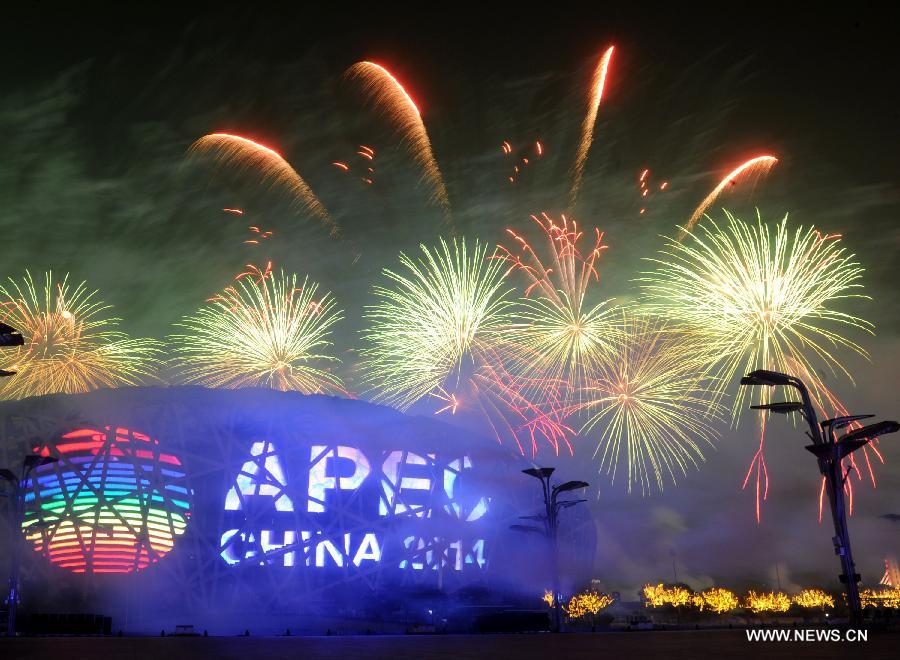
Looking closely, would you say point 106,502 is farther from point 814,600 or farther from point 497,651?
point 814,600

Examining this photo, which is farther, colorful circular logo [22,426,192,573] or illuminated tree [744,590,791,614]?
illuminated tree [744,590,791,614]

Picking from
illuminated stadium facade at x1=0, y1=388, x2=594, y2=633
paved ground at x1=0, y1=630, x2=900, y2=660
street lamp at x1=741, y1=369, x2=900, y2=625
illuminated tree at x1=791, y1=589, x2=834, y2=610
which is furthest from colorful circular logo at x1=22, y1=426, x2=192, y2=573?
illuminated tree at x1=791, y1=589, x2=834, y2=610

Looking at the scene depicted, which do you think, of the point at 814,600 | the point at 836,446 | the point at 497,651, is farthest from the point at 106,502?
the point at 814,600

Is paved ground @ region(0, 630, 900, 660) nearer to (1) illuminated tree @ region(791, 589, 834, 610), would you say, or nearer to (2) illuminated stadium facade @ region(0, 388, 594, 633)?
(2) illuminated stadium facade @ region(0, 388, 594, 633)

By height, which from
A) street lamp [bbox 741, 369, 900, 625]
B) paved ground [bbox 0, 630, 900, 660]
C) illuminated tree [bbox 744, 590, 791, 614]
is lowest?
illuminated tree [bbox 744, 590, 791, 614]

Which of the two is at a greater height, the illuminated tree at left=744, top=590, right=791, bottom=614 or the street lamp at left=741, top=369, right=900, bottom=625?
the street lamp at left=741, top=369, right=900, bottom=625

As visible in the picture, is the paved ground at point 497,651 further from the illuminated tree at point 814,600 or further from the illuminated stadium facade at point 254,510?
the illuminated tree at point 814,600
